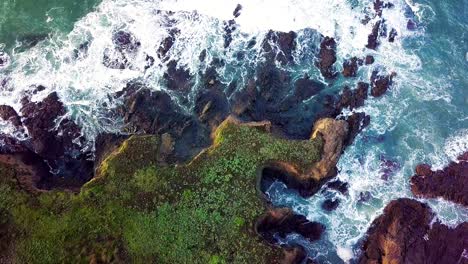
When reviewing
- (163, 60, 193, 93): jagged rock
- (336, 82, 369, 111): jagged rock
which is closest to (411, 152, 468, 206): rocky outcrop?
(336, 82, 369, 111): jagged rock

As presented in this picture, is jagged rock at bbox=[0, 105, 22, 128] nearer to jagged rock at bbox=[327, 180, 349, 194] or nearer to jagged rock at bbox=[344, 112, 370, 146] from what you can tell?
jagged rock at bbox=[327, 180, 349, 194]

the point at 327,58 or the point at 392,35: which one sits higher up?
the point at 392,35

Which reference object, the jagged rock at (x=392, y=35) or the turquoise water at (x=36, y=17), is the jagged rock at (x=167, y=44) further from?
the jagged rock at (x=392, y=35)

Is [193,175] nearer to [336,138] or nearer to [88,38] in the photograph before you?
[336,138]

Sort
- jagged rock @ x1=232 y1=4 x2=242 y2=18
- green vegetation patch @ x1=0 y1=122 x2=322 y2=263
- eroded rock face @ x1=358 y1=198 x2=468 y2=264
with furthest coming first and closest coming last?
jagged rock @ x1=232 y1=4 x2=242 y2=18, eroded rock face @ x1=358 y1=198 x2=468 y2=264, green vegetation patch @ x1=0 y1=122 x2=322 y2=263

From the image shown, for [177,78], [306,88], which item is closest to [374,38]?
[306,88]

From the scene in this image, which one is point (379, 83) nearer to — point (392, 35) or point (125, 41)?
point (392, 35)
